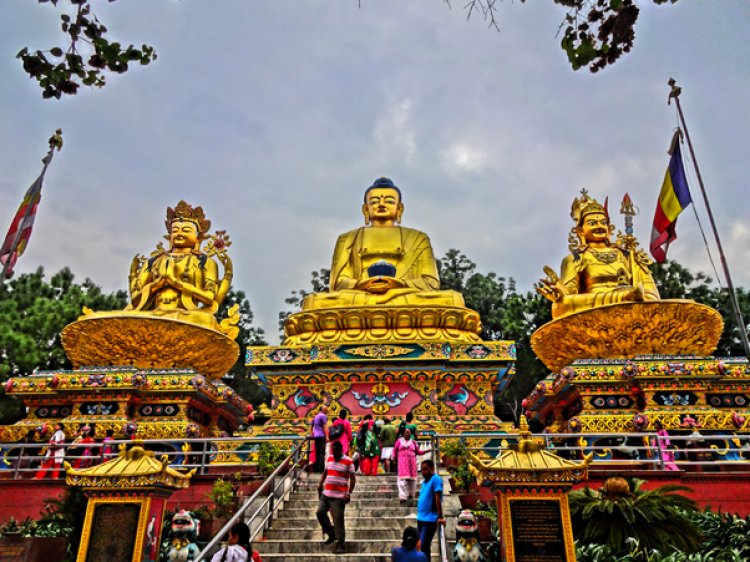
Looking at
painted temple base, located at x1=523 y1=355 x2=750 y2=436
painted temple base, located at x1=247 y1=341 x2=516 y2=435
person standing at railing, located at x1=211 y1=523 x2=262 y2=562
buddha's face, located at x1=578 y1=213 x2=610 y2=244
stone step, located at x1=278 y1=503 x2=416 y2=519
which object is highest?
buddha's face, located at x1=578 y1=213 x2=610 y2=244

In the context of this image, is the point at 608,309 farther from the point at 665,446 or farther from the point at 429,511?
the point at 429,511

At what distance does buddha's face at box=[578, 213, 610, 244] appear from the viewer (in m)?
16.3

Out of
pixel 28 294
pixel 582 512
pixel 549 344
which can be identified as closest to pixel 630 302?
pixel 549 344

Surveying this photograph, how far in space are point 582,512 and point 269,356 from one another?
8.41 m

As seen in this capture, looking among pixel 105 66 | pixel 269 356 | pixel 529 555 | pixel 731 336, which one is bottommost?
pixel 529 555

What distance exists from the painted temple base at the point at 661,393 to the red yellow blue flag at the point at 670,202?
2.76 m

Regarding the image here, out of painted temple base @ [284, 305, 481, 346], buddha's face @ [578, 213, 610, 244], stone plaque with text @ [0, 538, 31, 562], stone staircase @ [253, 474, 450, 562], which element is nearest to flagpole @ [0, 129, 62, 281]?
stone plaque with text @ [0, 538, 31, 562]

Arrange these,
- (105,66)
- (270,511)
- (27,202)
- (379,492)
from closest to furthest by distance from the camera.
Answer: (105,66) → (270,511) → (379,492) → (27,202)

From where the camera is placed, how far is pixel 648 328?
43.7 feet

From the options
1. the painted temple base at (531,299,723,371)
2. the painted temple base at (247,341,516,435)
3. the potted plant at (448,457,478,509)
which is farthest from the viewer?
the painted temple base at (247,341,516,435)

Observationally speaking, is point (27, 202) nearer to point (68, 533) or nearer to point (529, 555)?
point (68, 533)

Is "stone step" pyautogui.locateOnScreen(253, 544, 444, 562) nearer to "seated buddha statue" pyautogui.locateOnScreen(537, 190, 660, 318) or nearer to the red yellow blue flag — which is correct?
the red yellow blue flag

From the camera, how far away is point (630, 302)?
13281mm

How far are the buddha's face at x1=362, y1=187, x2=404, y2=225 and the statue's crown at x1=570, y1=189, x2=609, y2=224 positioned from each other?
16.6 feet
